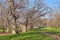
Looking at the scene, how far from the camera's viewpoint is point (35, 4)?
1227 inches

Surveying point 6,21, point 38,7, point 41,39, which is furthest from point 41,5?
point 41,39

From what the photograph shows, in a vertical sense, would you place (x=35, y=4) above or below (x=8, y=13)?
above

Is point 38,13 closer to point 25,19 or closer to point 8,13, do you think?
point 25,19

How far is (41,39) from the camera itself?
16812 mm

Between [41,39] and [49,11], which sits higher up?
[49,11]

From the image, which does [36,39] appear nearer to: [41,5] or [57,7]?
[41,5]

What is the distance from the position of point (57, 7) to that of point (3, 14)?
1639cm

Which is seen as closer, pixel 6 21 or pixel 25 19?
pixel 6 21

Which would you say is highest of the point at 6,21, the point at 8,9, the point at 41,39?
the point at 8,9

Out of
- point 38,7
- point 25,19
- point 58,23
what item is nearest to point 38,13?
point 38,7

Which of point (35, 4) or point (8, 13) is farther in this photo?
point (35, 4)

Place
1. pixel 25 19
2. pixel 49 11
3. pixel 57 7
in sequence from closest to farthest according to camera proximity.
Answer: pixel 25 19 → pixel 49 11 → pixel 57 7

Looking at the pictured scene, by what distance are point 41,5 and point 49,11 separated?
2619 mm

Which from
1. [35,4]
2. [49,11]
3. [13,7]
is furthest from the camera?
[49,11]
